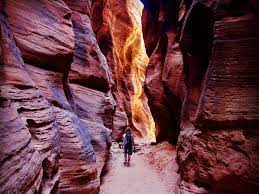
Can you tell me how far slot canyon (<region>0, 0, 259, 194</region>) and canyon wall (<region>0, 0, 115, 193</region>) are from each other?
0.03 meters

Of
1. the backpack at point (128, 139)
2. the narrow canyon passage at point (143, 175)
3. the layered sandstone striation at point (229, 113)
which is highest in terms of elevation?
the layered sandstone striation at point (229, 113)

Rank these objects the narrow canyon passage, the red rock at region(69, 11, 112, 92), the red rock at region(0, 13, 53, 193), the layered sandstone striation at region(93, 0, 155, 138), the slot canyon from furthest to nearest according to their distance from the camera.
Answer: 1. the layered sandstone striation at region(93, 0, 155, 138)
2. the red rock at region(69, 11, 112, 92)
3. the narrow canyon passage
4. the slot canyon
5. the red rock at region(0, 13, 53, 193)

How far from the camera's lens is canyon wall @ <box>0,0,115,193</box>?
15.9 feet

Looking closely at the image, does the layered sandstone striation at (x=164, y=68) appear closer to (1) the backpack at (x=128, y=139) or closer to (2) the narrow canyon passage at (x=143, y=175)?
(2) the narrow canyon passage at (x=143, y=175)

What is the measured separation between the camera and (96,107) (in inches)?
535

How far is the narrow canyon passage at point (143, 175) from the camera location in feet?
36.9

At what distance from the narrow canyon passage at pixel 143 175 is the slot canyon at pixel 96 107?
45mm

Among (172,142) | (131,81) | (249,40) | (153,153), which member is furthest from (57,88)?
(131,81)

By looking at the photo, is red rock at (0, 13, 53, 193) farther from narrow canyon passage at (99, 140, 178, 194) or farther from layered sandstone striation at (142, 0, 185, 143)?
layered sandstone striation at (142, 0, 185, 143)

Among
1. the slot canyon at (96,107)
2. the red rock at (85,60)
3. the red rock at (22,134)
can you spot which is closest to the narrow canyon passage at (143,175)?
the slot canyon at (96,107)

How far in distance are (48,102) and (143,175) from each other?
23.0 feet

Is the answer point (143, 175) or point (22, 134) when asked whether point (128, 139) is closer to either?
point (143, 175)

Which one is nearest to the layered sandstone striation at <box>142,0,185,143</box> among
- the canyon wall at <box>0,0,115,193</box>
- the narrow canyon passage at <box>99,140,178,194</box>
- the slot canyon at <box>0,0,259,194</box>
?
the slot canyon at <box>0,0,259,194</box>

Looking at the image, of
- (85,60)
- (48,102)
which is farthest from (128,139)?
(48,102)
